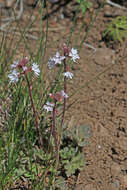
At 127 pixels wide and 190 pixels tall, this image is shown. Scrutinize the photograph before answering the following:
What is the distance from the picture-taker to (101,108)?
2.55 m

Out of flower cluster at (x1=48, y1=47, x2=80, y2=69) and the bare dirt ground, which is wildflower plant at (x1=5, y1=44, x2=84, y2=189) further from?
the bare dirt ground

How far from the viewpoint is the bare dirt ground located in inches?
83.0

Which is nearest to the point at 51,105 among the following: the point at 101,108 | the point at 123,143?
the point at 123,143

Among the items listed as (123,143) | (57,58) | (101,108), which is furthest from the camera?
(101,108)

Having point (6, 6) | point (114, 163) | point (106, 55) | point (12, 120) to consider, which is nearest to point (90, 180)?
point (114, 163)

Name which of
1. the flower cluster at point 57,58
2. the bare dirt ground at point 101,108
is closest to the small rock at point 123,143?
the bare dirt ground at point 101,108

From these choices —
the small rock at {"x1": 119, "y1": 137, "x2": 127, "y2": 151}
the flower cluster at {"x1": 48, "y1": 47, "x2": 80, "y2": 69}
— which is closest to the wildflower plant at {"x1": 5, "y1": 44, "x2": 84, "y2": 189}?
the flower cluster at {"x1": 48, "y1": 47, "x2": 80, "y2": 69}

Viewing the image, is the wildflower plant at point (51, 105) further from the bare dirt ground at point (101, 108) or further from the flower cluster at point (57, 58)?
the bare dirt ground at point (101, 108)

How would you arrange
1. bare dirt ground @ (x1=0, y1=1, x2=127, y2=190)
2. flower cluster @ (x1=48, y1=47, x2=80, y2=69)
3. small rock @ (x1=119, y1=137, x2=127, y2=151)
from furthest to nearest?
small rock @ (x1=119, y1=137, x2=127, y2=151) < bare dirt ground @ (x1=0, y1=1, x2=127, y2=190) < flower cluster @ (x1=48, y1=47, x2=80, y2=69)

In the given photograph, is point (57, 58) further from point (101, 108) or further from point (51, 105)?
point (101, 108)

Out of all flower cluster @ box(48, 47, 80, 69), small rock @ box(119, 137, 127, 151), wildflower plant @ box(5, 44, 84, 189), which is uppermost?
flower cluster @ box(48, 47, 80, 69)

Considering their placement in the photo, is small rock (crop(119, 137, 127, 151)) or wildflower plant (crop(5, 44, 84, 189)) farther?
small rock (crop(119, 137, 127, 151))

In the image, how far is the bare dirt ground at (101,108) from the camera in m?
2.11

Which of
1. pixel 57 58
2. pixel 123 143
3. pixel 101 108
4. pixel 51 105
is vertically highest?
pixel 57 58
